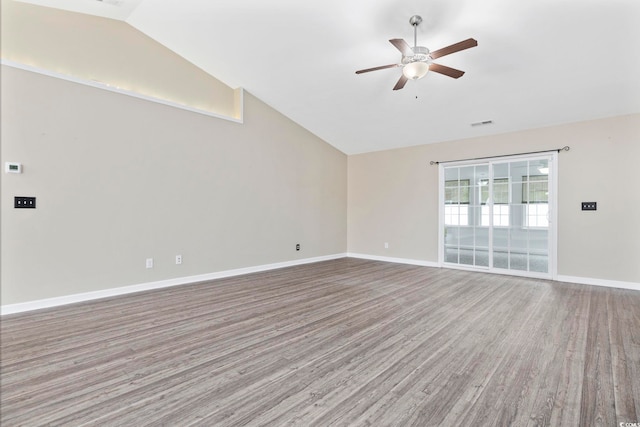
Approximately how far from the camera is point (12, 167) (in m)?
3.20

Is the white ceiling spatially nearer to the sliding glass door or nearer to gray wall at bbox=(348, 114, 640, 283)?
gray wall at bbox=(348, 114, 640, 283)

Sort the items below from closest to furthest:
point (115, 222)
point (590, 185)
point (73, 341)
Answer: point (73, 341), point (115, 222), point (590, 185)

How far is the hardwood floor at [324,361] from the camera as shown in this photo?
1629mm

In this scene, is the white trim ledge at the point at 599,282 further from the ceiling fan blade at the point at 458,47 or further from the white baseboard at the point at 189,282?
the ceiling fan blade at the point at 458,47

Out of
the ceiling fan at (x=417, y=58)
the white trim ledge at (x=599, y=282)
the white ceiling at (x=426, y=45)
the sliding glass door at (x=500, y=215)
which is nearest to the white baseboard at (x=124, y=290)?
the white ceiling at (x=426, y=45)

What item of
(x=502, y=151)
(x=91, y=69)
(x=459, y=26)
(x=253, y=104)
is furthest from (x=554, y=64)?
(x=91, y=69)

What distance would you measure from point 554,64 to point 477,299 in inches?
119

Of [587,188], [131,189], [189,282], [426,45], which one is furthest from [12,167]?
[587,188]

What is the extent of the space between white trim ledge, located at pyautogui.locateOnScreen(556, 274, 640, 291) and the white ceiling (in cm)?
248

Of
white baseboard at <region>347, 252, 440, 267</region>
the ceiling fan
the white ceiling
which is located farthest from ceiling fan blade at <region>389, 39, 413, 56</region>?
white baseboard at <region>347, 252, 440, 267</region>

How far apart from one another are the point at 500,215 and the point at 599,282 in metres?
1.66

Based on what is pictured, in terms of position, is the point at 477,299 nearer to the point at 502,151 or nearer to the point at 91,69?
the point at 502,151

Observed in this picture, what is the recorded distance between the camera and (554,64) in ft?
12.0

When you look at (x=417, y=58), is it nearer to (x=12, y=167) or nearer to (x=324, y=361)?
(x=324, y=361)
